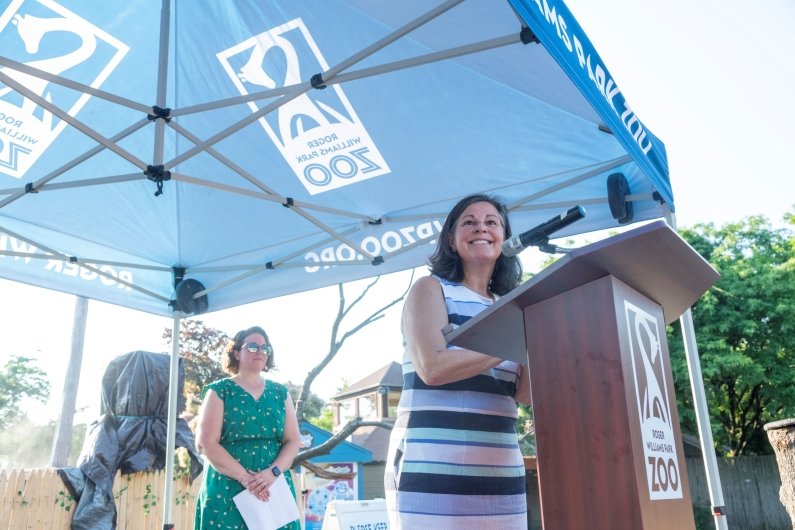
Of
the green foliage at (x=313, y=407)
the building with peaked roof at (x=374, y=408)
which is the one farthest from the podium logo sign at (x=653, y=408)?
the green foliage at (x=313, y=407)

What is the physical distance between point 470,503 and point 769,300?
21.3 metres

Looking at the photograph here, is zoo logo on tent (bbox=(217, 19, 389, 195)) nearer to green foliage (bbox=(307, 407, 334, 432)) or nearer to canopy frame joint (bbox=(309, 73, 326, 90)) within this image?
canopy frame joint (bbox=(309, 73, 326, 90))

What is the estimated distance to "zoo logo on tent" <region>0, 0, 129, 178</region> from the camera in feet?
11.5

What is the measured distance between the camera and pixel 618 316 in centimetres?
113

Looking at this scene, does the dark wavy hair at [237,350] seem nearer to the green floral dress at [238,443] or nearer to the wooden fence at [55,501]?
the green floral dress at [238,443]

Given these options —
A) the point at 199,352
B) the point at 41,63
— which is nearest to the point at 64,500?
the point at 41,63

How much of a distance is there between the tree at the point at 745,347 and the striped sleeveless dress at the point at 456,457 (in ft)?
59.6

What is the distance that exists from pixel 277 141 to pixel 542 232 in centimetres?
304

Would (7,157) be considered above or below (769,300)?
below

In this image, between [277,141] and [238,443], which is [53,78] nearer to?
[277,141]

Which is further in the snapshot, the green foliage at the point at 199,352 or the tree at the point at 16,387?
the tree at the point at 16,387

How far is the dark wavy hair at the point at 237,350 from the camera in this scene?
380 centimetres

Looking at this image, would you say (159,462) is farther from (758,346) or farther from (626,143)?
(758,346)

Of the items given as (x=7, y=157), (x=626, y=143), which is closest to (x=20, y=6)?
(x=7, y=157)
